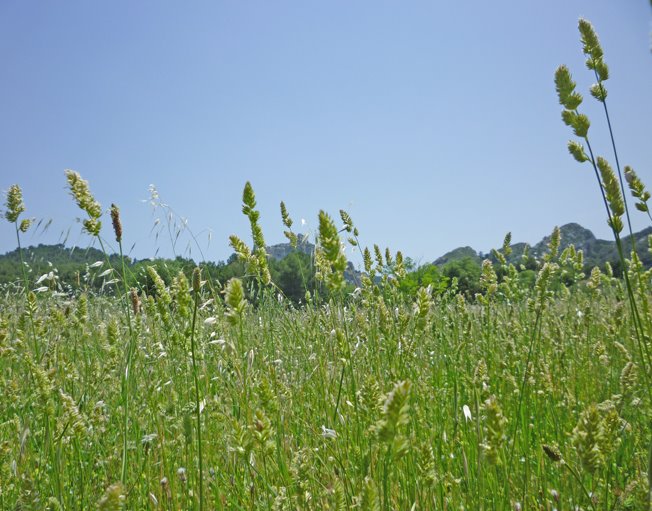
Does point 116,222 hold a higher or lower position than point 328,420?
higher

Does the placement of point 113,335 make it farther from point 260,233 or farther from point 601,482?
point 601,482

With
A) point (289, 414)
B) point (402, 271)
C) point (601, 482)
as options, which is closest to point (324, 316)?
point (402, 271)

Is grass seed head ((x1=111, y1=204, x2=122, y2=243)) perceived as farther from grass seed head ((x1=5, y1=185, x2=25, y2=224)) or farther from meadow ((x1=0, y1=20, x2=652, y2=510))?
grass seed head ((x1=5, y1=185, x2=25, y2=224))

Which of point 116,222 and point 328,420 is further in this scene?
point 328,420

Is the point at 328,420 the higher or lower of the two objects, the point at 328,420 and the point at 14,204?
the lower

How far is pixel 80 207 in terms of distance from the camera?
178cm

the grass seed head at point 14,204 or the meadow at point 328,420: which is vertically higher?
the grass seed head at point 14,204

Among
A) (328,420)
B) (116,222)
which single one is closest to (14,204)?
(116,222)

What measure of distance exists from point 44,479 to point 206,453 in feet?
2.18

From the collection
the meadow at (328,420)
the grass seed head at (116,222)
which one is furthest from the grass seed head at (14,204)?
the grass seed head at (116,222)

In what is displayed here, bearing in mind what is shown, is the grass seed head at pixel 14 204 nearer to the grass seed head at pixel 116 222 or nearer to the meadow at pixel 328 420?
the meadow at pixel 328 420

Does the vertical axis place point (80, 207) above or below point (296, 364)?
above

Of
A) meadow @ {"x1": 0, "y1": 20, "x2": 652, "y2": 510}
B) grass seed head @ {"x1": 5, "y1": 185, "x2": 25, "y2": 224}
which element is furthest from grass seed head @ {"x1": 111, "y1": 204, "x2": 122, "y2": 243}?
grass seed head @ {"x1": 5, "y1": 185, "x2": 25, "y2": 224}

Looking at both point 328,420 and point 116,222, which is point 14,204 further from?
point 328,420
